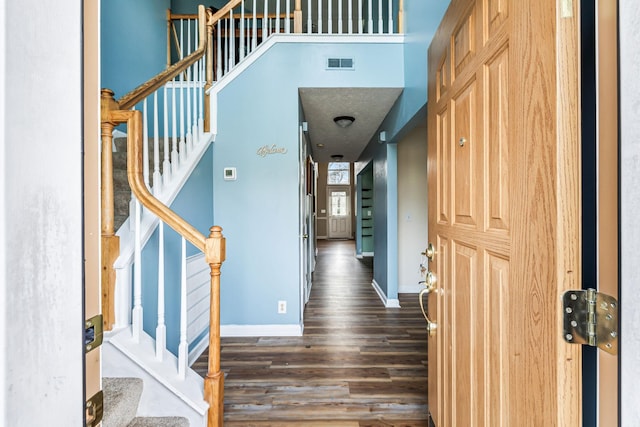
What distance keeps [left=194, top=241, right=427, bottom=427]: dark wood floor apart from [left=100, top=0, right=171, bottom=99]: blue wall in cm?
282

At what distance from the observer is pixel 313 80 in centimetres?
295

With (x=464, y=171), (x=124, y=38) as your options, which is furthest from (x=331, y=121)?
(x=464, y=171)

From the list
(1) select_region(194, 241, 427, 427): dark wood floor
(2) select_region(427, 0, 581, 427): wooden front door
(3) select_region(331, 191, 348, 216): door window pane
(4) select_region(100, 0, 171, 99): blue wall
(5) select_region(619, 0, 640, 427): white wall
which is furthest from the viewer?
(3) select_region(331, 191, 348, 216): door window pane

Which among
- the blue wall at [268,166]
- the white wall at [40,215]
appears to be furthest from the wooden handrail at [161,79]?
the white wall at [40,215]

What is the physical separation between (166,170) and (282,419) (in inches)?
68.1

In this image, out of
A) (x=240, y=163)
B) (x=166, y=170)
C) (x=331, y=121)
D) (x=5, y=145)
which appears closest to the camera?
(x=5, y=145)

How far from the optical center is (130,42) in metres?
3.26

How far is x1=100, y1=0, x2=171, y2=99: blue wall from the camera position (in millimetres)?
2904

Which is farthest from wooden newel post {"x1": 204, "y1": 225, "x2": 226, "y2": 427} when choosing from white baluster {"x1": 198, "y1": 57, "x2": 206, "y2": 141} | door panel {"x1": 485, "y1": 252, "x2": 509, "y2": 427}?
white baluster {"x1": 198, "y1": 57, "x2": 206, "y2": 141}

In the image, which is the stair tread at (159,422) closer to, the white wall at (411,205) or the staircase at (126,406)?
the staircase at (126,406)

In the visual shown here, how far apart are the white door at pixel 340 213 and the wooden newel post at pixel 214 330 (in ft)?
34.8

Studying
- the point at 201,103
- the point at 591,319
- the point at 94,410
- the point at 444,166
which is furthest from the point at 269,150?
the point at 591,319

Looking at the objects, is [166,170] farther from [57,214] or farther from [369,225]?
A: [369,225]

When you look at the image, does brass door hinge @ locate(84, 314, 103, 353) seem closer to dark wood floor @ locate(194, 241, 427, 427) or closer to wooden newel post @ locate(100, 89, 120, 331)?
wooden newel post @ locate(100, 89, 120, 331)
